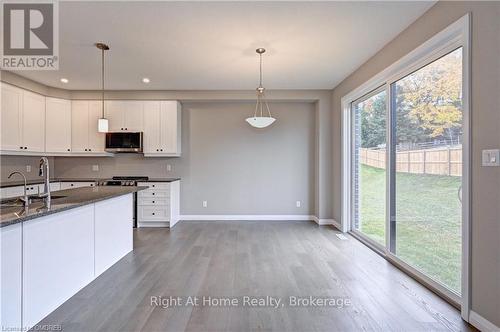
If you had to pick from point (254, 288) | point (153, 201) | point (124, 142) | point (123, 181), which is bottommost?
point (254, 288)

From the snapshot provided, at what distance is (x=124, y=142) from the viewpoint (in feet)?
17.3

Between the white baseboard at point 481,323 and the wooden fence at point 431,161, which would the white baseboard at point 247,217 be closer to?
the wooden fence at point 431,161

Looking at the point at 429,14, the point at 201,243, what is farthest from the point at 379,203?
the point at 201,243

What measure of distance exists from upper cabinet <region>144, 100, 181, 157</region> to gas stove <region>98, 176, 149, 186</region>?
0.56 meters

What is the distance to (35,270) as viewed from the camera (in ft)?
6.55

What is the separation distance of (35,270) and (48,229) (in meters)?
0.31

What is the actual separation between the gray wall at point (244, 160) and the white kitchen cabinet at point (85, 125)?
157 cm

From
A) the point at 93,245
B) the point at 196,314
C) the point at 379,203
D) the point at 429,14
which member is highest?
the point at 429,14

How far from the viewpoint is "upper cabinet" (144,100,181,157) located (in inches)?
211

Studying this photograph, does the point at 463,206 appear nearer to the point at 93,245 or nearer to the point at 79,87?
the point at 93,245

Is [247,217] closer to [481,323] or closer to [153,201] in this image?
[153,201]

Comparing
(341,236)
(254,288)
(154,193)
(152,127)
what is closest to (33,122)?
(152,127)

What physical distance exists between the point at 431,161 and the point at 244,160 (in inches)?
143

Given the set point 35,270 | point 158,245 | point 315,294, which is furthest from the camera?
point 158,245
